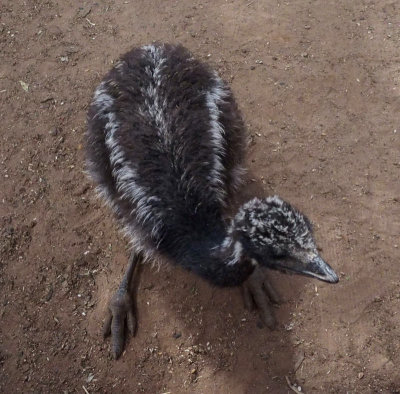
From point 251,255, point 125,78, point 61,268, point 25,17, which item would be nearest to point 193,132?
point 125,78

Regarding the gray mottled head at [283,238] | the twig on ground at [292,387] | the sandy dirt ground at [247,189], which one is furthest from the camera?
the sandy dirt ground at [247,189]

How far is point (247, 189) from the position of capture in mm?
4590

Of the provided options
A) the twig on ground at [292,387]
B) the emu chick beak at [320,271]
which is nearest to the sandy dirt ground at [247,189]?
the twig on ground at [292,387]

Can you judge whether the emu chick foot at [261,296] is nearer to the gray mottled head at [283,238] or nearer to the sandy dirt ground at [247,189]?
the sandy dirt ground at [247,189]

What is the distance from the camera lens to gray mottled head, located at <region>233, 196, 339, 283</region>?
2.91m

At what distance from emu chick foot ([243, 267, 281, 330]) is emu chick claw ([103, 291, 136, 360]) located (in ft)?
2.93

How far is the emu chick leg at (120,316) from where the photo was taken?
3975 millimetres

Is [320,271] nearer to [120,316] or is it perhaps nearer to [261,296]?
[261,296]

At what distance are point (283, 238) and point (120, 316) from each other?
1675 mm

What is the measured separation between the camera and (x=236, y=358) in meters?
3.86

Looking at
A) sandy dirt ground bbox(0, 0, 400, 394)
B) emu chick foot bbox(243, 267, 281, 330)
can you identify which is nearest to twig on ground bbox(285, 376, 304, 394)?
sandy dirt ground bbox(0, 0, 400, 394)

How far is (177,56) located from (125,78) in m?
0.44

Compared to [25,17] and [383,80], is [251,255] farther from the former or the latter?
[25,17]

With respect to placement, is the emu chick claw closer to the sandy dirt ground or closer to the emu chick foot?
the sandy dirt ground
